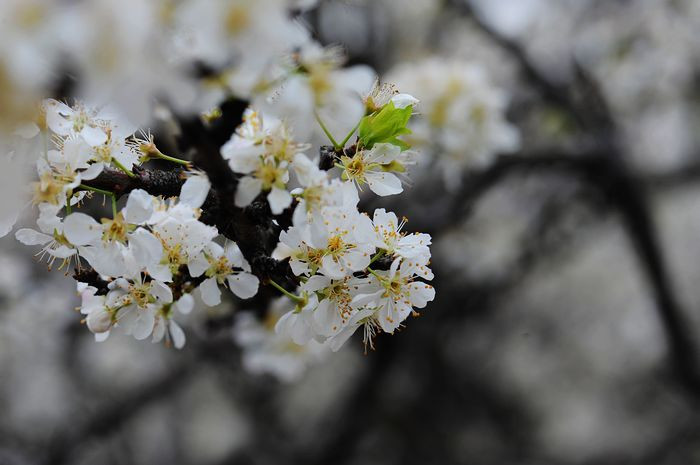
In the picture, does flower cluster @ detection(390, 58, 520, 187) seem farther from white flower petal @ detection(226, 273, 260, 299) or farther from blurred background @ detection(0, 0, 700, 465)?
white flower petal @ detection(226, 273, 260, 299)

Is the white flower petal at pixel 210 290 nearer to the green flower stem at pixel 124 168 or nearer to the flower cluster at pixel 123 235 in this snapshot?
the flower cluster at pixel 123 235

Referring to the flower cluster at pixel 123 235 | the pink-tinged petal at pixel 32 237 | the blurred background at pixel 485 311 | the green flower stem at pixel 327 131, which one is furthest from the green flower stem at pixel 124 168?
the blurred background at pixel 485 311

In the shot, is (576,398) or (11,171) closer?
(11,171)

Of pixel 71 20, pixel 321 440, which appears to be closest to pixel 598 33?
pixel 321 440

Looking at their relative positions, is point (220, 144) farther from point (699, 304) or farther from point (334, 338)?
point (699, 304)

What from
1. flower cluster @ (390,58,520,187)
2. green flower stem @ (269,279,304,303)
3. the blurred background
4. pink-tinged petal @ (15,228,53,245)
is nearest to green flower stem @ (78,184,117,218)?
pink-tinged petal @ (15,228,53,245)
